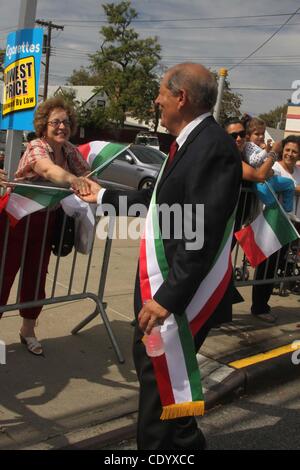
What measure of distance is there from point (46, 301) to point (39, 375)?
511 mm

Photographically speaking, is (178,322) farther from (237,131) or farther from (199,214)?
(237,131)

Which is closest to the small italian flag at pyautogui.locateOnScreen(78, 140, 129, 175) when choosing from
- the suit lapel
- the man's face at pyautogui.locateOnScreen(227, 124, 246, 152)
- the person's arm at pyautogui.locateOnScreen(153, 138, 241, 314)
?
the man's face at pyautogui.locateOnScreen(227, 124, 246, 152)

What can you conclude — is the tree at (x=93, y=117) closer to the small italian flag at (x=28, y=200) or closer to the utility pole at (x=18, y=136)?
the utility pole at (x=18, y=136)

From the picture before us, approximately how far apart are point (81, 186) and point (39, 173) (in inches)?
18.8

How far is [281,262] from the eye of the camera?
18.3 ft

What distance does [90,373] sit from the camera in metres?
3.71

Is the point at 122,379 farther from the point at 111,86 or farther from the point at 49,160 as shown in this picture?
the point at 111,86

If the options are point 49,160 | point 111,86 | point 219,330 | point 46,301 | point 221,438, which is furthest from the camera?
point 111,86

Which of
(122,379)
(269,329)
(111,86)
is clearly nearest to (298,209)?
(269,329)

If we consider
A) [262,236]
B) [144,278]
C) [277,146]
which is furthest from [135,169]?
[144,278]

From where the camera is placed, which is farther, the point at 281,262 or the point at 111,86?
the point at 111,86

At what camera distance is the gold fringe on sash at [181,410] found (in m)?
2.45

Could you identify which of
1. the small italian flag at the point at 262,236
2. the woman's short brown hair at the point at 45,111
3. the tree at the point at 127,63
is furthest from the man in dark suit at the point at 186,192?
the tree at the point at 127,63

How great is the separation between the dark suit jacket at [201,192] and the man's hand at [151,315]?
0.03 metres
